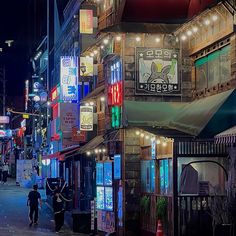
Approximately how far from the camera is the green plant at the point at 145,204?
64.5 ft

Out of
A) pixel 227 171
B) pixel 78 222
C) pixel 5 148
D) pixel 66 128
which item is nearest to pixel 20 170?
pixel 66 128

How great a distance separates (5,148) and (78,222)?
→ 99.8m

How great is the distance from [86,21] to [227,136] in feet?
47.6

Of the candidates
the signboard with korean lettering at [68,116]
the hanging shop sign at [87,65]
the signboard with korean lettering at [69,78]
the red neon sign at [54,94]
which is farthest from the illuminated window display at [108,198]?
the red neon sign at [54,94]

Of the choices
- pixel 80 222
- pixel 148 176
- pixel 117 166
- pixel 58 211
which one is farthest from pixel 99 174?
pixel 148 176

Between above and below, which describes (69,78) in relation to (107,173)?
above

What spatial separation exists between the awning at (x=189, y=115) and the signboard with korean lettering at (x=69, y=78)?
596 inches

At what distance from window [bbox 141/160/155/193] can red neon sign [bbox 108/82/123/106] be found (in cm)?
223

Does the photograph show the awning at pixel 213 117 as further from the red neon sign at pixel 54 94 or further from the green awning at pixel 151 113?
the red neon sign at pixel 54 94

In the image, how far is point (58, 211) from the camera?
24578 mm

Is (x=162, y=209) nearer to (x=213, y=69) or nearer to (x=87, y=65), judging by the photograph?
(x=213, y=69)

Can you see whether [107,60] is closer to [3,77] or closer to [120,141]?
[120,141]

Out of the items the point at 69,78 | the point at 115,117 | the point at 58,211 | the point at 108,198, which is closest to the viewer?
the point at 115,117

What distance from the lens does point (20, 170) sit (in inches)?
2388
